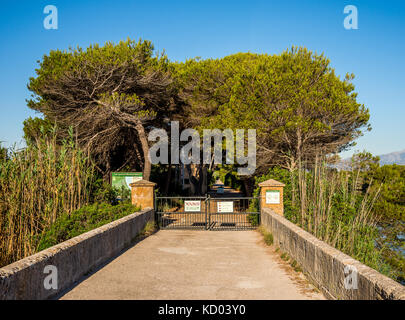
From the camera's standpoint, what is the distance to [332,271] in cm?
514

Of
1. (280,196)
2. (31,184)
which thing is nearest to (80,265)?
(31,184)

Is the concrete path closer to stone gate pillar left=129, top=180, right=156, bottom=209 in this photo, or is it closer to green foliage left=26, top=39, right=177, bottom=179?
stone gate pillar left=129, top=180, right=156, bottom=209

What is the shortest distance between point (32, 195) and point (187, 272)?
3.82m

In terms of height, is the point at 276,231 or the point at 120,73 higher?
the point at 120,73

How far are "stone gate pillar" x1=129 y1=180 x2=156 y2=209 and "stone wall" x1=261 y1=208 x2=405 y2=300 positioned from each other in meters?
6.12

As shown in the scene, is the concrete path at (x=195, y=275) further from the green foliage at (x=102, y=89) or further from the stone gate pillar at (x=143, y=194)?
the green foliage at (x=102, y=89)

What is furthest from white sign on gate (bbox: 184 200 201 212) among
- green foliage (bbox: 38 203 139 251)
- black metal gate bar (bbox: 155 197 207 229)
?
green foliage (bbox: 38 203 139 251)

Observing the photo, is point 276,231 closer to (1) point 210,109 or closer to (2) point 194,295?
(2) point 194,295

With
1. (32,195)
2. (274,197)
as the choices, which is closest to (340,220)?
(274,197)

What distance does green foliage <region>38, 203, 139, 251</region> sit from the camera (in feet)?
25.4

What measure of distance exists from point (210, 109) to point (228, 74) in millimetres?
2456

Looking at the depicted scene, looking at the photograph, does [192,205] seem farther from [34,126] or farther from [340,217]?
[34,126]

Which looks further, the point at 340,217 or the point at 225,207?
the point at 225,207

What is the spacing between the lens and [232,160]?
19453mm
